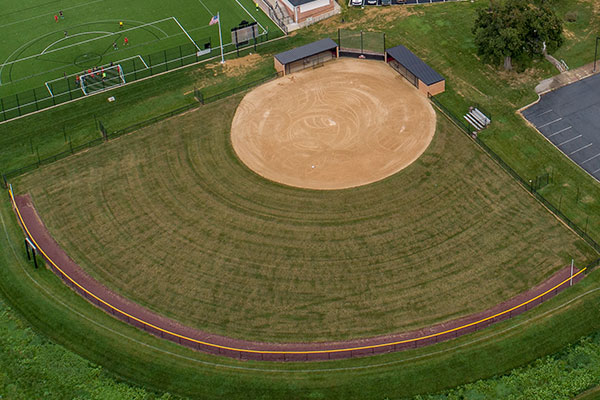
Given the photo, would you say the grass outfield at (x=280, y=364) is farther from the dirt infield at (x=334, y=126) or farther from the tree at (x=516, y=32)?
the tree at (x=516, y=32)

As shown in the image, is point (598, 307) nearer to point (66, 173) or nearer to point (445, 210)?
point (445, 210)

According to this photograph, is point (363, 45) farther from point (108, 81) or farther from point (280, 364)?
point (280, 364)

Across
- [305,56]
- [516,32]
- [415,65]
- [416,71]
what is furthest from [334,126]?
[516,32]

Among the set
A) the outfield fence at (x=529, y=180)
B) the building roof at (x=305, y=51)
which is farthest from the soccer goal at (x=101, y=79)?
the outfield fence at (x=529, y=180)

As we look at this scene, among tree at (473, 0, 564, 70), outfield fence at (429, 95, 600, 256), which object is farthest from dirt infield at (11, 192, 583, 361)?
tree at (473, 0, 564, 70)

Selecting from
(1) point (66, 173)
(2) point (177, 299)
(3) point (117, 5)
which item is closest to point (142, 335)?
(2) point (177, 299)

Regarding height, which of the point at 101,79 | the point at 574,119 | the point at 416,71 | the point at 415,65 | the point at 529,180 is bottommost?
the point at 529,180
